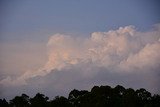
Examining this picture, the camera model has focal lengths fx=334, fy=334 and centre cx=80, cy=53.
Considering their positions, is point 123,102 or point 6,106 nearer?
point 123,102

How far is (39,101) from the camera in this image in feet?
214

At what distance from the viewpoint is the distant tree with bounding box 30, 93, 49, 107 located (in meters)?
63.2

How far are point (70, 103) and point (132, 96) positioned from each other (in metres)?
14.3

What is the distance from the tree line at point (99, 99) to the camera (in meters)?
59.9

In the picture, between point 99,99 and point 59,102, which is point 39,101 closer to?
point 59,102

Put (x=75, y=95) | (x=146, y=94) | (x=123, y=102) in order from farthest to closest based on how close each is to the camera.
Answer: (x=75, y=95) → (x=146, y=94) → (x=123, y=102)

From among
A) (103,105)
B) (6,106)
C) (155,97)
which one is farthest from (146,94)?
(6,106)

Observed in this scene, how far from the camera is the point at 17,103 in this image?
231ft

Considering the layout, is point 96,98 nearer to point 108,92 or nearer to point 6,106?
point 108,92

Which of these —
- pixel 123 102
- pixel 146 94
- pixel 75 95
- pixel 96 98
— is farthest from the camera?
pixel 75 95

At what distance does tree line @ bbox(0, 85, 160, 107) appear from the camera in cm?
5988

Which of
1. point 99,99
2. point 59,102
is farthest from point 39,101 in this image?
point 99,99

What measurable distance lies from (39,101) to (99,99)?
1192cm

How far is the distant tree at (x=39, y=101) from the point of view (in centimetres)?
6316
